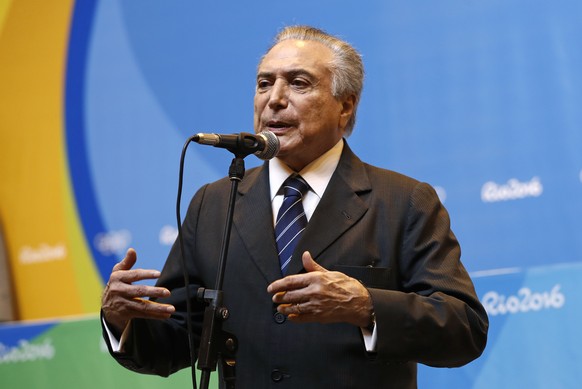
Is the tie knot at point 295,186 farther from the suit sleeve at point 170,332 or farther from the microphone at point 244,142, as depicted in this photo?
the microphone at point 244,142

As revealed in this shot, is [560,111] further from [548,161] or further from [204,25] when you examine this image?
[204,25]

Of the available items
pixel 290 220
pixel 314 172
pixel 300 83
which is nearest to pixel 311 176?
pixel 314 172

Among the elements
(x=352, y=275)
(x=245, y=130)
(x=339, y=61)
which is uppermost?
(x=339, y=61)

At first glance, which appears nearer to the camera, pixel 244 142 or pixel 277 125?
pixel 244 142

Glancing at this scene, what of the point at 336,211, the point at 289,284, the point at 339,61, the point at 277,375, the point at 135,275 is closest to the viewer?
the point at 289,284

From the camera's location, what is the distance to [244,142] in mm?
2203

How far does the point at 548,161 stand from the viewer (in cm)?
321

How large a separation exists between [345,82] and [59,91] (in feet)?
7.04

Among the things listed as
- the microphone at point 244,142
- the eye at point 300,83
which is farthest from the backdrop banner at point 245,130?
the microphone at point 244,142

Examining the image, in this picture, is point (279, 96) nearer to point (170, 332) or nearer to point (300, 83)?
point (300, 83)

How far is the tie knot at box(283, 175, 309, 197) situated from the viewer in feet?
9.04

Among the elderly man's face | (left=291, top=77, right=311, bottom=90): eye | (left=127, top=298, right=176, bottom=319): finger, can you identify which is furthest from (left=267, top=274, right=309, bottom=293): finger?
(left=291, top=77, right=311, bottom=90): eye

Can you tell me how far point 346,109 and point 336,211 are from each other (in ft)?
1.43

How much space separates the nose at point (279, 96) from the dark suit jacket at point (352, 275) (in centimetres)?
21
